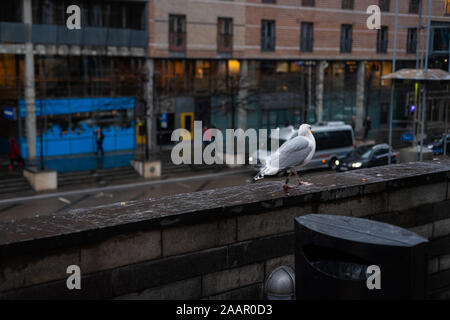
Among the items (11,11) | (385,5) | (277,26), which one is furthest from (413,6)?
(11,11)

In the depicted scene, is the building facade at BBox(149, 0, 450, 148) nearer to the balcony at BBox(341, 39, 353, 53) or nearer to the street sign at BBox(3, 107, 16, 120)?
the balcony at BBox(341, 39, 353, 53)

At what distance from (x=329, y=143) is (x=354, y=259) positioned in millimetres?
25153

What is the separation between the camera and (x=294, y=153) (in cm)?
718

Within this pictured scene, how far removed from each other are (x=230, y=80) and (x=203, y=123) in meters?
3.75

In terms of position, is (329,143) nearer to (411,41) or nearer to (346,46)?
(411,41)

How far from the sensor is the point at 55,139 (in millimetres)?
30578

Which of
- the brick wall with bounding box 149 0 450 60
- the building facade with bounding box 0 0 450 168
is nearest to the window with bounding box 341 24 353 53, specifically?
the building facade with bounding box 0 0 450 168

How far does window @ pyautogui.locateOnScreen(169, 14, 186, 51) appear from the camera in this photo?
34.0m

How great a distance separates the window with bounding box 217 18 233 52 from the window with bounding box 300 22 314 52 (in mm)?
5597

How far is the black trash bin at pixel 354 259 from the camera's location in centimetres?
377

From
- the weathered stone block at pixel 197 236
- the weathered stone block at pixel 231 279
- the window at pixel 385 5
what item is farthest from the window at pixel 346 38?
the weathered stone block at pixel 197 236

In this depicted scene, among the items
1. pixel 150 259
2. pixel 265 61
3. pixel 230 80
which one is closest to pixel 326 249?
pixel 150 259

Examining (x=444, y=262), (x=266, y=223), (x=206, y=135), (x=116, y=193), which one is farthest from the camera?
(x=206, y=135)
